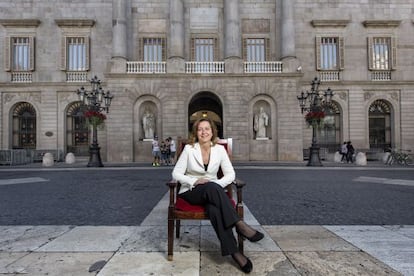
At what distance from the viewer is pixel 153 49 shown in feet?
78.6

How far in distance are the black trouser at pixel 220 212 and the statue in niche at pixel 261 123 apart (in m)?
19.1

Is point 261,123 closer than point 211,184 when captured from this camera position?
No

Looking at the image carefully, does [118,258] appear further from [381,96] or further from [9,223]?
[381,96]

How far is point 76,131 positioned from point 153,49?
9.62m

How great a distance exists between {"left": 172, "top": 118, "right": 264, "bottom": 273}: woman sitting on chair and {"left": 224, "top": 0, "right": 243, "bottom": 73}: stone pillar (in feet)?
61.6

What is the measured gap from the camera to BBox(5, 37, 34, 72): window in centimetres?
2405

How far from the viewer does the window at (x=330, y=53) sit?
24516 mm

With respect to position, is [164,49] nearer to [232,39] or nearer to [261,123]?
[232,39]

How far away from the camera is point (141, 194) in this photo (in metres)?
7.87

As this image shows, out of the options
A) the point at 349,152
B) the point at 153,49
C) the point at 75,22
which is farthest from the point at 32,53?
the point at 349,152

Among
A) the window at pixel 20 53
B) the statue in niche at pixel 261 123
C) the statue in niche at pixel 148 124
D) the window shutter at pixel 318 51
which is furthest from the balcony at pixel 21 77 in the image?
the window shutter at pixel 318 51

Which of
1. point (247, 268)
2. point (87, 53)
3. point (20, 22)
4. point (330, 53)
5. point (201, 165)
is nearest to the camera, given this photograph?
point (247, 268)

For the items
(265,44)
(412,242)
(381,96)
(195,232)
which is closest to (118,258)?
(195,232)

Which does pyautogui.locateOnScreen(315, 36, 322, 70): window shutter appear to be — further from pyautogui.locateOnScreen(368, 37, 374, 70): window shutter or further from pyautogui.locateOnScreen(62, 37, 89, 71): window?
pyautogui.locateOnScreen(62, 37, 89, 71): window
